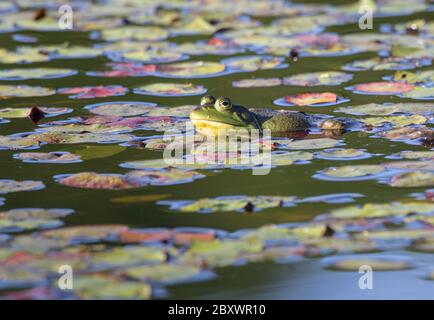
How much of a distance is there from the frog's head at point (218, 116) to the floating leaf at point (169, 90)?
1.18 m

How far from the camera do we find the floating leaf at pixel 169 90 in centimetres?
815

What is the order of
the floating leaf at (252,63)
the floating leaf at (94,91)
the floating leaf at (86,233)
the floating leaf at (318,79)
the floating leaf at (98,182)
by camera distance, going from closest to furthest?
the floating leaf at (86,233) < the floating leaf at (98,182) < the floating leaf at (94,91) < the floating leaf at (318,79) < the floating leaf at (252,63)

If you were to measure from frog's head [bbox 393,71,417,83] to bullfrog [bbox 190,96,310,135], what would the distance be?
5.04 ft

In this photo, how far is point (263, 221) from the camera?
4.96 m

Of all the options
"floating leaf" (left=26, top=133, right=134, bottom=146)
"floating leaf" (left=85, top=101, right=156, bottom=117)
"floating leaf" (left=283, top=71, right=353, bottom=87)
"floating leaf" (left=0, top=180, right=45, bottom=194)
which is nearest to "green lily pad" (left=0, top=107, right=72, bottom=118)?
"floating leaf" (left=85, top=101, right=156, bottom=117)

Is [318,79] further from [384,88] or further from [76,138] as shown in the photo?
[76,138]

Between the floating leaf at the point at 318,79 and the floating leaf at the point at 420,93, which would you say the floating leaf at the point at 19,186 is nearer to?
the floating leaf at the point at 318,79

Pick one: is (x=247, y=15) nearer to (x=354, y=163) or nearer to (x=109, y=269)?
(x=354, y=163)

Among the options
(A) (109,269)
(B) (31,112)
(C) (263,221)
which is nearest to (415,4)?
(B) (31,112)

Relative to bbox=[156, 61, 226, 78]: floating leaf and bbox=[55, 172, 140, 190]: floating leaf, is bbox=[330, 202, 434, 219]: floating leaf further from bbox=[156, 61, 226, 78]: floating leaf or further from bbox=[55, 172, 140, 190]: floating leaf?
bbox=[156, 61, 226, 78]: floating leaf

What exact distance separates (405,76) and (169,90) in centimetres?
225

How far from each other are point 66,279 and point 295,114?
3.41 metres

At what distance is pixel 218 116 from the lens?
6.97m

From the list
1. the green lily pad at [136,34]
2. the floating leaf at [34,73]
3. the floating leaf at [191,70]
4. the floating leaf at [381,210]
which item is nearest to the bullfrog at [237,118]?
the floating leaf at [191,70]
